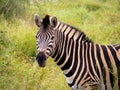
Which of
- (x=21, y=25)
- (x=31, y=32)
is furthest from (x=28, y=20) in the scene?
(x=31, y=32)

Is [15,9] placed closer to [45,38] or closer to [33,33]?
[33,33]

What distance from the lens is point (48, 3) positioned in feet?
48.3

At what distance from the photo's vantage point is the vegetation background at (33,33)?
6523 millimetres

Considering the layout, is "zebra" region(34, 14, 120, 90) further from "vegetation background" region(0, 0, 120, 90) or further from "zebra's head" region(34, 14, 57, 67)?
"vegetation background" region(0, 0, 120, 90)

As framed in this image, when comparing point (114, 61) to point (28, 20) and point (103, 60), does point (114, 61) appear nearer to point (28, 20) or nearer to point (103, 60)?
point (103, 60)

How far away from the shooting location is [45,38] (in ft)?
17.6

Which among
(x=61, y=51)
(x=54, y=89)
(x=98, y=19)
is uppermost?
(x=98, y=19)

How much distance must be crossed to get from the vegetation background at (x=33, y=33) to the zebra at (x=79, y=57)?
924 mm

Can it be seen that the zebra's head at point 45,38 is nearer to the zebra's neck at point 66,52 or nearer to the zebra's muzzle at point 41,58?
the zebra's muzzle at point 41,58

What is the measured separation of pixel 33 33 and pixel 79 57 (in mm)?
4009

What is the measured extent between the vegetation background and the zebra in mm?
924

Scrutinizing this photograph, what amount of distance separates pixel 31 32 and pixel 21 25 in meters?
0.91

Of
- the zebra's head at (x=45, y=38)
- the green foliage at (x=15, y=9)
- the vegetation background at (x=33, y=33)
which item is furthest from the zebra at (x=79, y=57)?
the green foliage at (x=15, y=9)

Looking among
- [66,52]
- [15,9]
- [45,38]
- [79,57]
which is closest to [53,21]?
[45,38]
